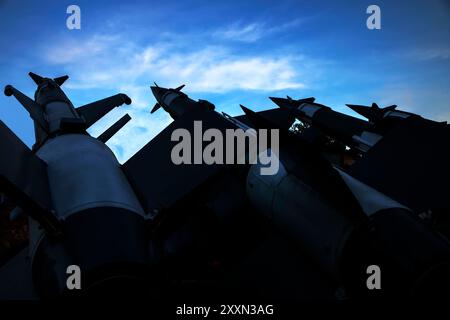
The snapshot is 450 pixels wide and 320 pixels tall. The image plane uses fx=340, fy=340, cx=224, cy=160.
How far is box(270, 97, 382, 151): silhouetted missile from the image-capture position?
15.2m

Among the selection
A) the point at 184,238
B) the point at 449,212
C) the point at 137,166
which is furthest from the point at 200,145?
the point at 449,212

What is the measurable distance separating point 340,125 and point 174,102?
878 cm

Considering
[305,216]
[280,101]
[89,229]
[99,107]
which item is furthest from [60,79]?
[305,216]

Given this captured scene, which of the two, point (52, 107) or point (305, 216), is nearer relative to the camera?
point (305, 216)

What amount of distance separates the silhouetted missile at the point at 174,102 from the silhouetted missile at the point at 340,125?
6380 millimetres

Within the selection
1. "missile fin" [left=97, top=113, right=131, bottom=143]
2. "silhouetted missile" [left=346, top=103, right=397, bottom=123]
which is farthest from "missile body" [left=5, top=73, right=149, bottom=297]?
"silhouetted missile" [left=346, top=103, right=397, bottom=123]

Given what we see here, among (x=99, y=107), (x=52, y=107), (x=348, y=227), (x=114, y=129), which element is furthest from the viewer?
(x=99, y=107)

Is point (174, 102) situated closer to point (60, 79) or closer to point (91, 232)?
point (60, 79)

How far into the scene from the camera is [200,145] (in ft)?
25.3

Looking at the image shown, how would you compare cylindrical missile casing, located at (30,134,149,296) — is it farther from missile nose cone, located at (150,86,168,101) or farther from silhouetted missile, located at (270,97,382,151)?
missile nose cone, located at (150,86,168,101)

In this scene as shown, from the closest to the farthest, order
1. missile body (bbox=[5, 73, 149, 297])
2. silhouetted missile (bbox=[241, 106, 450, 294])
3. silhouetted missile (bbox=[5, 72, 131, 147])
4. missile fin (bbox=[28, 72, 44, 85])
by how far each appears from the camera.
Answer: missile body (bbox=[5, 73, 149, 297]) < silhouetted missile (bbox=[241, 106, 450, 294]) < silhouetted missile (bbox=[5, 72, 131, 147]) < missile fin (bbox=[28, 72, 44, 85])

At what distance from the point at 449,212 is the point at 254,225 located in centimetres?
535

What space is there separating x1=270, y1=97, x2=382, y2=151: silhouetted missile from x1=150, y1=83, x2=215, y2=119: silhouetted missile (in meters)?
6.38

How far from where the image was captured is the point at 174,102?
18438mm
